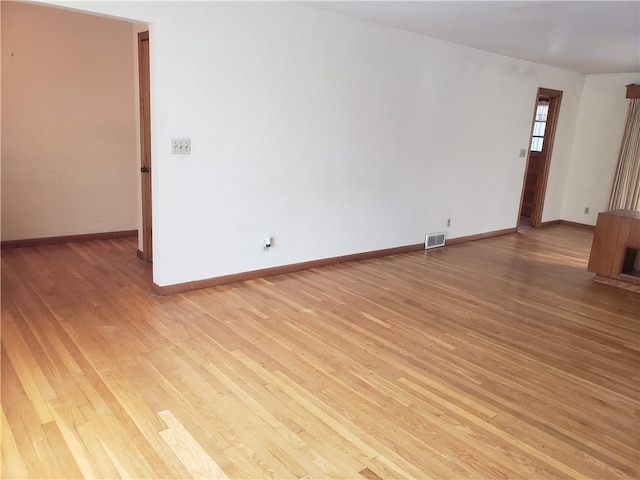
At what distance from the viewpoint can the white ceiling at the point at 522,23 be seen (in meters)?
3.70

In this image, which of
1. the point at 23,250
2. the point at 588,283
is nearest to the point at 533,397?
the point at 588,283

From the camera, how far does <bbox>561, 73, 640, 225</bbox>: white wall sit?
743 centimetres

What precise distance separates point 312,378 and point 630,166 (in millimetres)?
6827

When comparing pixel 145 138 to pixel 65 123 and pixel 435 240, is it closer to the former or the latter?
pixel 65 123

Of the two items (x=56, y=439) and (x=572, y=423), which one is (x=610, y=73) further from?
(x=56, y=439)

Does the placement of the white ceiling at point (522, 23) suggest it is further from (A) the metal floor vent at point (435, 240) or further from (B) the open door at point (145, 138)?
(A) the metal floor vent at point (435, 240)

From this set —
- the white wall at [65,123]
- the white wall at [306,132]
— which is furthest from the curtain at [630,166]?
the white wall at [65,123]

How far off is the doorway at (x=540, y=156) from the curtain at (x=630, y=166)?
1001 mm

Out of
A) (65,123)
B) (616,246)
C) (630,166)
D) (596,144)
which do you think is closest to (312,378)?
(616,246)

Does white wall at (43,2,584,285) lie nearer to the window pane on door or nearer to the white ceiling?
the white ceiling

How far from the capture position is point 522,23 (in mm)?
4242

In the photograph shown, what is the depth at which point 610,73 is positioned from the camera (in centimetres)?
741

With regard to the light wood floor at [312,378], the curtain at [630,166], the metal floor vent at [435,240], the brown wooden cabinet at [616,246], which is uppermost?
the curtain at [630,166]

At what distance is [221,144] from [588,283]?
3.98 metres
